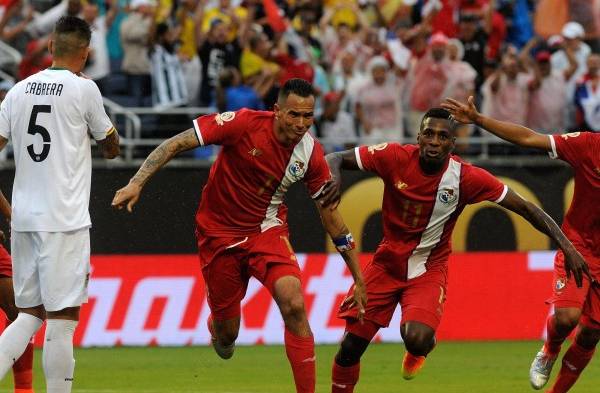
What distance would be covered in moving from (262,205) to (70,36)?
2267mm

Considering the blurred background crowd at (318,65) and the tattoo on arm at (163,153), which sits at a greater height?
the tattoo on arm at (163,153)

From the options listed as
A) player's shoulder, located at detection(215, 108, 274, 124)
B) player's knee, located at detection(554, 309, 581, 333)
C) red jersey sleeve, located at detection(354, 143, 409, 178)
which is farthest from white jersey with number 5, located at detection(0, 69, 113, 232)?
player's knee, located at detection(554, 309, 581, 333)

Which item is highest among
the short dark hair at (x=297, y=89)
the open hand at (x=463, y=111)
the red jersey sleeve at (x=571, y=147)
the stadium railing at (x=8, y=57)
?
the short dark hair at (x=297, y=89)

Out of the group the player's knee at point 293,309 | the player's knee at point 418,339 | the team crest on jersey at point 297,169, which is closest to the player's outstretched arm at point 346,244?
the team crest on jersey at point 297,169

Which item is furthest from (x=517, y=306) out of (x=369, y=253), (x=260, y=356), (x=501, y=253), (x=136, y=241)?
(x=136, y=241)

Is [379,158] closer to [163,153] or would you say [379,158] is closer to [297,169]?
[297,169]

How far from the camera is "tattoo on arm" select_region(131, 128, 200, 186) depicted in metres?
9.01

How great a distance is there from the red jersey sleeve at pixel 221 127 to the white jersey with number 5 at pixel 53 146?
3.87ft

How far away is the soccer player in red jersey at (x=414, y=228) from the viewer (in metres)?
10.1

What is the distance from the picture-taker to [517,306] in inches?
633

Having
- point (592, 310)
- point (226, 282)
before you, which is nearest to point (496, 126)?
point (592, 310)

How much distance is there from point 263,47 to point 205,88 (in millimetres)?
1001

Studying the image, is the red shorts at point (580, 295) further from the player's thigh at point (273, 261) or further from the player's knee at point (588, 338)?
the player's thigh at point (273, 261)

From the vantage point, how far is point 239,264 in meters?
10.2
